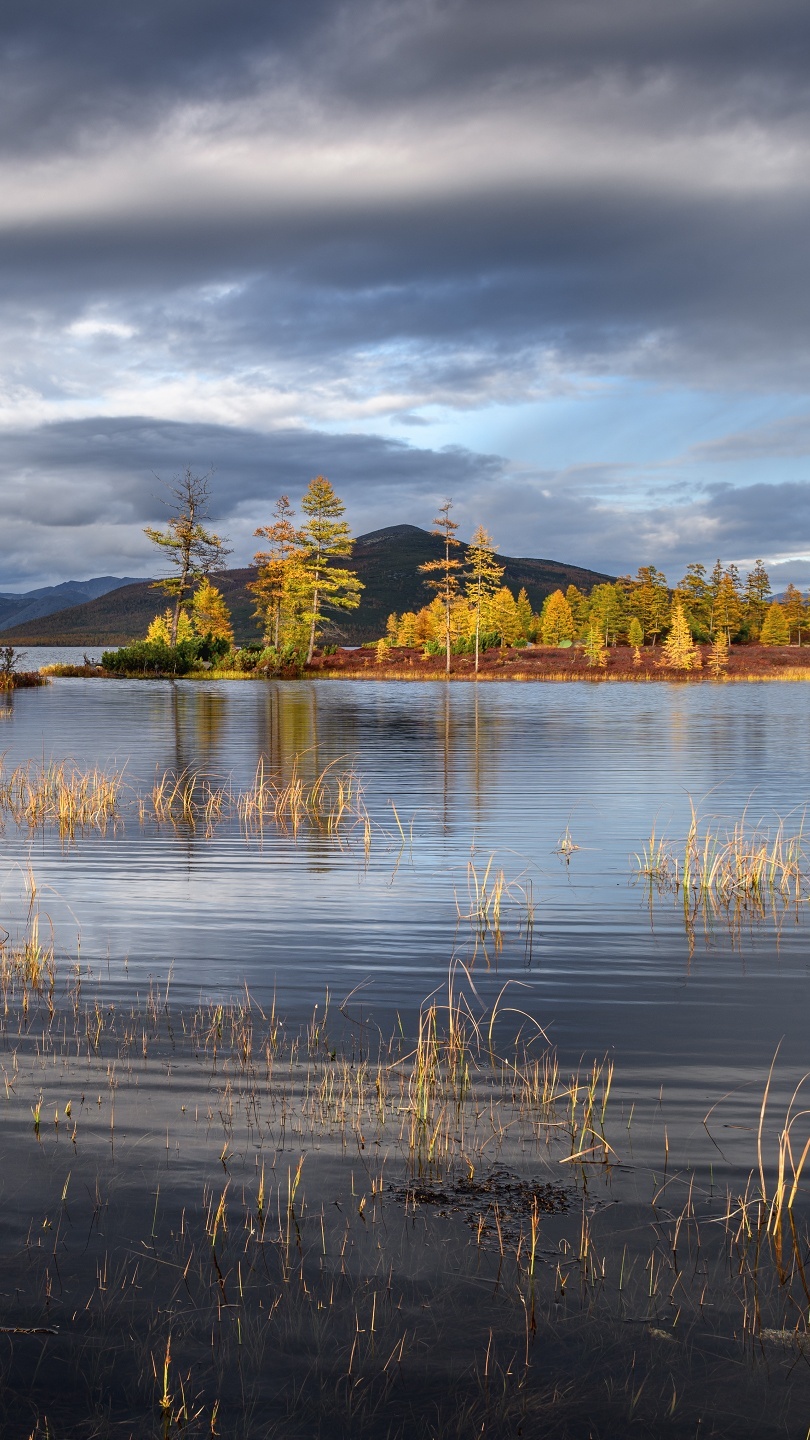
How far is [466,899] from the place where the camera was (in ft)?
41.1

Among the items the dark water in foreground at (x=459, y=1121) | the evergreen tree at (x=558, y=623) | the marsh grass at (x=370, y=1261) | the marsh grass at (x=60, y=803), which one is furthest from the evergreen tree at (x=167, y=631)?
the marsh grass at (x=370, y=1261)

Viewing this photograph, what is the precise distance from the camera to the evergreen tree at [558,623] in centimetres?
11931

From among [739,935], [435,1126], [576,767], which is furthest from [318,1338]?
[576,767]

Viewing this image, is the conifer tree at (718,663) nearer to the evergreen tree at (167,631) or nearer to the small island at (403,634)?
the small island at (403,634)

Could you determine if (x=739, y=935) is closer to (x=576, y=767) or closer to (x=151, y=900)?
(x=151, y=900)

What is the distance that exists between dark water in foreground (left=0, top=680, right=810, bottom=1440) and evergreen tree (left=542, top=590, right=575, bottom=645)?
99.2 meters

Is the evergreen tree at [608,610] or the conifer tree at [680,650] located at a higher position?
the evergreen tree at [608,610]

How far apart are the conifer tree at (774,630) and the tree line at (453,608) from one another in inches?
5.6

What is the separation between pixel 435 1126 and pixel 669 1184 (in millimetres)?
1285

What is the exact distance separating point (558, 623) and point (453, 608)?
25631 millimetres

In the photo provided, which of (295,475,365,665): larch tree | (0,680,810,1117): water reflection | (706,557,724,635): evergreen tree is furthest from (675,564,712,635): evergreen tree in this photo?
(0,680,810,1117): water reflection

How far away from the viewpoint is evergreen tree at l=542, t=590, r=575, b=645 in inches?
4697

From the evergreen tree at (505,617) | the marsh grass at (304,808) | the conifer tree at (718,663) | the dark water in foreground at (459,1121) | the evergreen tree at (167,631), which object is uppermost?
the evergreen tree at (505,617)

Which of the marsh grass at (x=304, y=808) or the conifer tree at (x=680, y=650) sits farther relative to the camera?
the conifer tree at (x=680, y=650)
